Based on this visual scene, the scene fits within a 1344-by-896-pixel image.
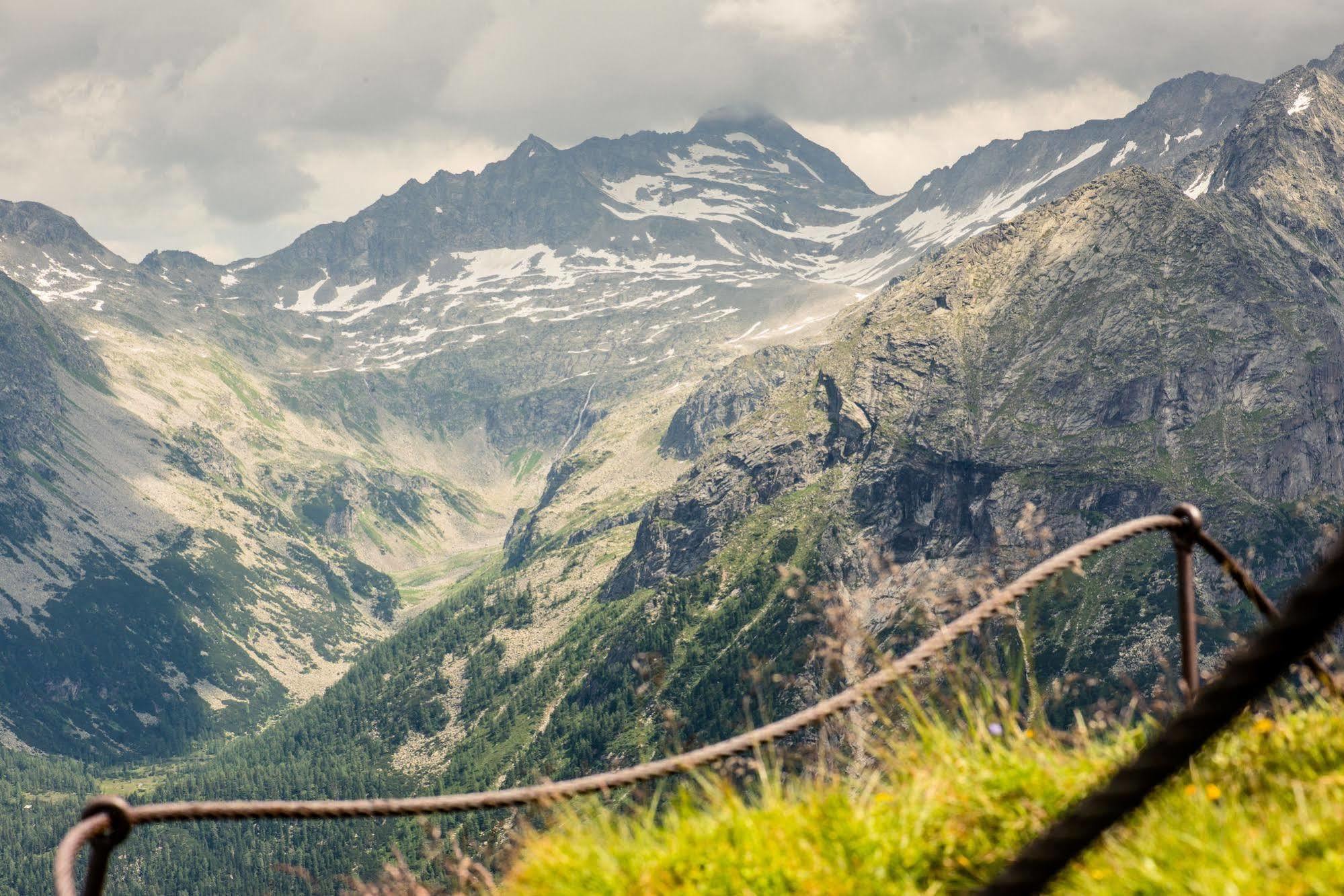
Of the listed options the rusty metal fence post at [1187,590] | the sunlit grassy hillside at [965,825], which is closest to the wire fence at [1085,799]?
the rusty metal fence post at [1187,590]

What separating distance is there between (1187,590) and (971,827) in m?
1.98

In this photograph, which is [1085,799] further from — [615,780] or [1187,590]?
[615,780]

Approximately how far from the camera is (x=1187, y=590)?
5469 mm

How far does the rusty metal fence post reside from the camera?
200 inches

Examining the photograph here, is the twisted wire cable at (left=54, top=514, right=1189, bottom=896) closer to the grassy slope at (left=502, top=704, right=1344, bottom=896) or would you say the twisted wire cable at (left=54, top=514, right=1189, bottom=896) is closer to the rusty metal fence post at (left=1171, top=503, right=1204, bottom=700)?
the rusty metal fence post at (left=1171, top=503, right=1204, bottom=700)

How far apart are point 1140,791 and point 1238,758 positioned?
2.19m

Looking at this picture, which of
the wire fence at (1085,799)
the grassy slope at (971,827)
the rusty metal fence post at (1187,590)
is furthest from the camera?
the rusty metal fence post at (1187,590)

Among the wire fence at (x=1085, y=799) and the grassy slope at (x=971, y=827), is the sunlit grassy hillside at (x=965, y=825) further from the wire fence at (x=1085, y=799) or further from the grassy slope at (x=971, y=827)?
the wire fence at (x=1085, y=799)

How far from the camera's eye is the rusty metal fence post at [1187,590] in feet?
16.7

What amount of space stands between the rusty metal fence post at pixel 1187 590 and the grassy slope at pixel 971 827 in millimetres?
399

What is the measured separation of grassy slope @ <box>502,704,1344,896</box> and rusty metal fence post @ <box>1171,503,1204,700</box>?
0.40 m

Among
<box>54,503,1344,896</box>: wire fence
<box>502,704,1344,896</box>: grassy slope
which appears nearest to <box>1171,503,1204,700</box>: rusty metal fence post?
<box>54,503,1344,896</box>: wire fence

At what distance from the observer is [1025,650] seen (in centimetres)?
564

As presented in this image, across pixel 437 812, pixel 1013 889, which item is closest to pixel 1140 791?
pixel 1013 889
